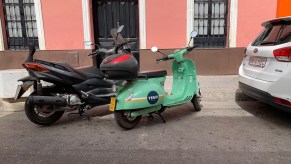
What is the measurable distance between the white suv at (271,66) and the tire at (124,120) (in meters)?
1.95

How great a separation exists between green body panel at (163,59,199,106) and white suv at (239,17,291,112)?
901mm

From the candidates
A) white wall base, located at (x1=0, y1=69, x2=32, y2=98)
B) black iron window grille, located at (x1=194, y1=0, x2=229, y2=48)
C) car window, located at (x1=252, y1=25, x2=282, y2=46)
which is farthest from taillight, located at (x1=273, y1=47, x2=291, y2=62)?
white wall base, located at (x1=0, y1=69, x2=32, y2=98)

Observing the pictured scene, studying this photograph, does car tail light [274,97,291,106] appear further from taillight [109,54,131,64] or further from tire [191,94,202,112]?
taillight [109,54,131,64]

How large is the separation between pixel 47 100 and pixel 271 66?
10.9 ft

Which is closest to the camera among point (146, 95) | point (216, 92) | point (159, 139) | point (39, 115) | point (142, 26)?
point (159, 139)

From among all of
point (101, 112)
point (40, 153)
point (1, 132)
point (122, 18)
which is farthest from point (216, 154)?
point (122, 18)

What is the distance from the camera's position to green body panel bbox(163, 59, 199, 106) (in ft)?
14.6

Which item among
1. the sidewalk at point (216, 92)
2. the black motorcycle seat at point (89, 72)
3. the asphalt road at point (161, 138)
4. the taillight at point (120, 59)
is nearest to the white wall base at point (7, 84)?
the sidewalk at point (216, 92)

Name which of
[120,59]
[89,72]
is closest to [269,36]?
[120,59]

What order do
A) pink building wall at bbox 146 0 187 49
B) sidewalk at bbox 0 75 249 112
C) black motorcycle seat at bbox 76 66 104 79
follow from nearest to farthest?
black motorcycle seat at bbox 76 66 104 79 < sidewalk at bbox 0 75 249 112 < pink building wall at bbox 146 0 187 49

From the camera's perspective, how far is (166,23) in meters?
7.35

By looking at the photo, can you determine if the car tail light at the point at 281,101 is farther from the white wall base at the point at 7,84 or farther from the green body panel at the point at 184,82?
the white wall base at the point at 7,84

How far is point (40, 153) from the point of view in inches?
128

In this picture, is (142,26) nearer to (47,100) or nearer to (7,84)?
(7,84)
